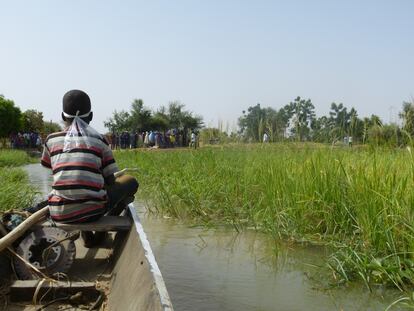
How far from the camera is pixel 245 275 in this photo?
4047 mm

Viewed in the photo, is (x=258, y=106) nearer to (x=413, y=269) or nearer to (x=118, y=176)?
(x=118, y=176)

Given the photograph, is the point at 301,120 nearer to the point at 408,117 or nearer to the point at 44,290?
the point at 408,117

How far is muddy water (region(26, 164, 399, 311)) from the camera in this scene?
3.35 metres

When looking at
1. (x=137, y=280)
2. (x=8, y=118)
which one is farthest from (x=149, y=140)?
(x=137, y=280)

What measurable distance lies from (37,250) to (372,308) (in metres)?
2.24

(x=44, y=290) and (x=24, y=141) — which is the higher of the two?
(x=24, y=141)

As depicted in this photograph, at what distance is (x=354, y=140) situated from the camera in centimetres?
520

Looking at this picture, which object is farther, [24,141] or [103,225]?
[24,141]

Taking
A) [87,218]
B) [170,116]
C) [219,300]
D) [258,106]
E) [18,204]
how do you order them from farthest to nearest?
[170,116]
[258,106]
[18,204]
[219,300]
[87,218]

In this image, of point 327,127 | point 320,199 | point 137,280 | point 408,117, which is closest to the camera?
point 137,280

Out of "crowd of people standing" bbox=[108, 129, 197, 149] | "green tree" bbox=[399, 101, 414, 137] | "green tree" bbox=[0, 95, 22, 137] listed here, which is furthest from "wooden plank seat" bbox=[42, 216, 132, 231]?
"green tree" bbox=[0, 95, 22, 137]

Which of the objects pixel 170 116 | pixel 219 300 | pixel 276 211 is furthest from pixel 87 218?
pixel 170 116

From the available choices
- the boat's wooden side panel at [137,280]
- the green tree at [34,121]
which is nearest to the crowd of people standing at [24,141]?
the green tree at [34,121]

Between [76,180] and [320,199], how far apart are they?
2.39 meters
